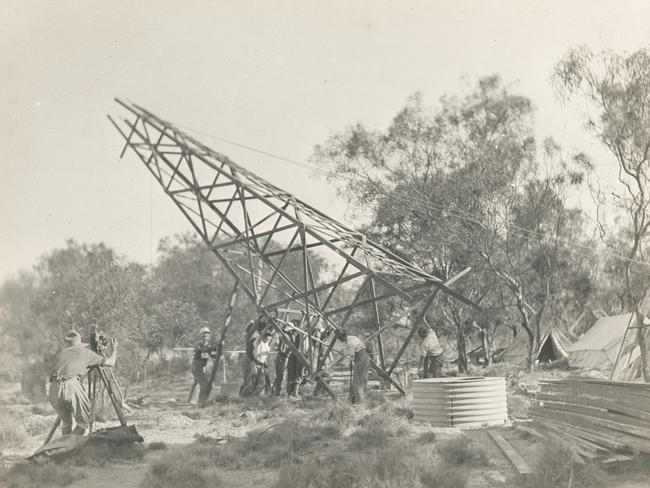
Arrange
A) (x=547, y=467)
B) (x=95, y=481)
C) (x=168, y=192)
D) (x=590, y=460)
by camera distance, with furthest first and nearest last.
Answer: (x=168, y=192) → (x=95, y=481) → (x=590, y=460) → (x=547, y=467)

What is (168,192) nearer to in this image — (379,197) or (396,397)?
(396,397)

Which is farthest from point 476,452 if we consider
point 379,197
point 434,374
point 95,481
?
point 379,197

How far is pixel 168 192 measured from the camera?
17.7 m

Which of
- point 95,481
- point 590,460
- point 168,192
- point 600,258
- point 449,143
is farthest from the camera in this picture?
point 600,258

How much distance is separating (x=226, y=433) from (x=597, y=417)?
6081 millimetres

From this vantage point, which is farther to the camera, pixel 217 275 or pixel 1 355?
pixel 217 275

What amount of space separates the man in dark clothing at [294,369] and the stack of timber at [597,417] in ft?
23.0

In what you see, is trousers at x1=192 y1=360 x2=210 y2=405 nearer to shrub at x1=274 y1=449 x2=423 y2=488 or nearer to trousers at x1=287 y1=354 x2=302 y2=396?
trousers at x1=287 y1=354 x2=302 y2=396

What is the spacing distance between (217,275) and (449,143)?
24.7 metres

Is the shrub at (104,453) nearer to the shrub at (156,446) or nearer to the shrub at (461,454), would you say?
the shrub at (156,446)

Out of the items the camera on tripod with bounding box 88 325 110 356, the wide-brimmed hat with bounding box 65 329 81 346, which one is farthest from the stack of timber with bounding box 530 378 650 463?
the camera on tripod with bounding box 88 325 110 356

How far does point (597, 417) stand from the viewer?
376 inches

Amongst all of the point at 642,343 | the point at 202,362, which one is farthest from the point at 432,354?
the point at 642,343

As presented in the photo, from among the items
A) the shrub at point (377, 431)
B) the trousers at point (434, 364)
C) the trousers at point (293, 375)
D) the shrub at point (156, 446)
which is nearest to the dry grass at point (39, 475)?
the shrub at point (156, 446)
